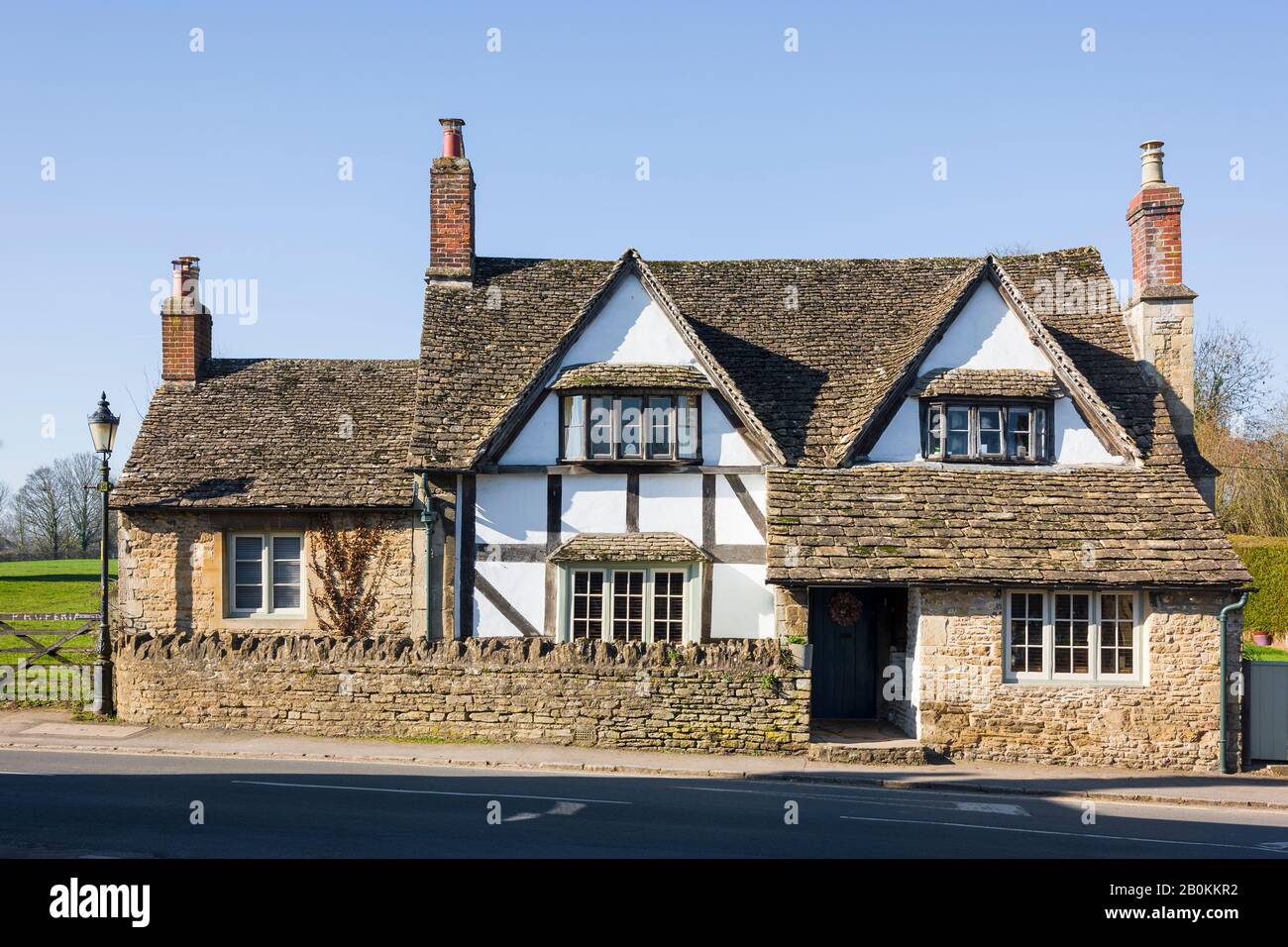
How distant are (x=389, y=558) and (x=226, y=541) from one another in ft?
11.0

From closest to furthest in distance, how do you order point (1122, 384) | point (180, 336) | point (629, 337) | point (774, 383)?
point (629, 337) → point (1122, 384) → point (774, 383) → point (180, 336)

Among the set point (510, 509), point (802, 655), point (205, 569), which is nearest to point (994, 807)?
point (802, 655)

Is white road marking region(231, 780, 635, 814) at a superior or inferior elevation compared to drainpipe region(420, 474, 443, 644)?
inferior

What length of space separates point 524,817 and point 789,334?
12644mm

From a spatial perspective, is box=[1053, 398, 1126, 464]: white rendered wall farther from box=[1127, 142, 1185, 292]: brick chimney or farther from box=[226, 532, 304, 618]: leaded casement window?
box=[226, 532, 304, 618]: leaded casement window

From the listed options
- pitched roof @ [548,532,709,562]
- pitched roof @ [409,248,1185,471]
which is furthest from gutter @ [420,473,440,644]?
pitched roof @ [548,532,709,562]

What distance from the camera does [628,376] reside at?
17984 millimetres

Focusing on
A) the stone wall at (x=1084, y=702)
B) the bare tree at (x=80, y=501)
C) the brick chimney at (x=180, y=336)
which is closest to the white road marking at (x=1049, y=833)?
the stone wall at (x=1084, y=702)

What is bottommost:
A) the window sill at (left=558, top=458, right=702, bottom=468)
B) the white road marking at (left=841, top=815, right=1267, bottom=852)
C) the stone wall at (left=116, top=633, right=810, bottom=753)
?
the white road marking at (left=841, top=815, right=1267, bottom=852)

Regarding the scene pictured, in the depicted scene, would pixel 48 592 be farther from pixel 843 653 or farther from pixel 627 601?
pixel 843 653

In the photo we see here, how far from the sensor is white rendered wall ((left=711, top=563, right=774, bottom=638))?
17.5m

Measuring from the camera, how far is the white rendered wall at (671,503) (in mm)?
17938

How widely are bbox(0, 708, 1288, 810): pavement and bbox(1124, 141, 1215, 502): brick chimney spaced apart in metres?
7.27
